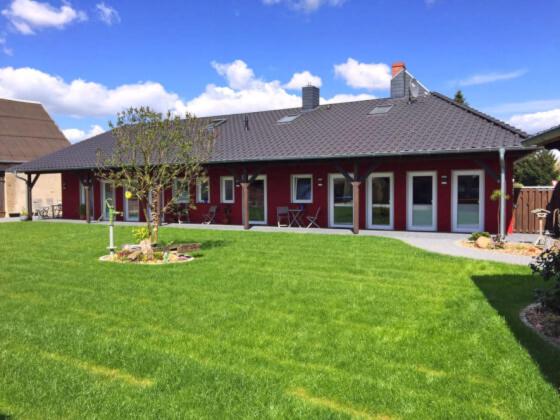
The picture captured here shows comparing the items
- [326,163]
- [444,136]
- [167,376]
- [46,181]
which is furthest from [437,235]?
[46,181]

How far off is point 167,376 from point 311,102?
1819 centimetres

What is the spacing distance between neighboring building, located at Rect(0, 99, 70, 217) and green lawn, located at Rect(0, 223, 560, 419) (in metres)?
19.8

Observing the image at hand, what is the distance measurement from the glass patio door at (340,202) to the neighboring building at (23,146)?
56.8 feet

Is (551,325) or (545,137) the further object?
(551,325)

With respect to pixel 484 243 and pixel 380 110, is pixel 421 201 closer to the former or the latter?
pixel 484 243

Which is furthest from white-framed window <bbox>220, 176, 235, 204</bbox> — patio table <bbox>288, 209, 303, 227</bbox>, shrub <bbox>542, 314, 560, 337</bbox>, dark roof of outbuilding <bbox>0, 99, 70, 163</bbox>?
dark roof of outbuilding <bbox>0, 99, 70, 163</bbox>

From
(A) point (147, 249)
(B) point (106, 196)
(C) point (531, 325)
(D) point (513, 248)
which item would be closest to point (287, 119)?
(B) point (106, 196)

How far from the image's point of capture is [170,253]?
997cm

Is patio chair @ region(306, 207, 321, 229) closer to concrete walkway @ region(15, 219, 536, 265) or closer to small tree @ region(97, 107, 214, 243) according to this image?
concrete walkway @ region(15, 219, 536, 265)

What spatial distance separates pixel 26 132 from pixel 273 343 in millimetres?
29756

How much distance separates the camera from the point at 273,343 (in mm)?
4680

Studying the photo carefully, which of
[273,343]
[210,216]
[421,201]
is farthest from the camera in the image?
[210,216]

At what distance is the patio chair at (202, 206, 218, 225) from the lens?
60.7ft

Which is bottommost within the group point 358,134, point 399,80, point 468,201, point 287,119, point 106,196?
point 468,201
